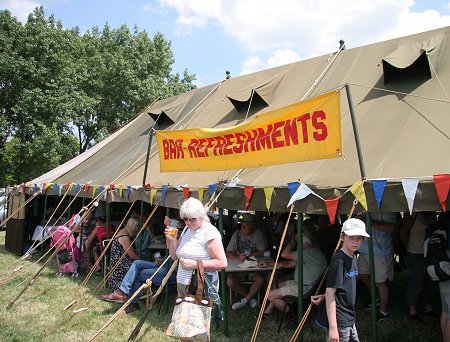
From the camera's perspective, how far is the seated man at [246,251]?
570 centimetres

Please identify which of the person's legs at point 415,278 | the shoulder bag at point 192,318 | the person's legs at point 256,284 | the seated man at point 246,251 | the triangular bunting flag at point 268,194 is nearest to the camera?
the shoulder bag at point 192,318

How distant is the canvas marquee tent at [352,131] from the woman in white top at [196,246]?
107 centimetres

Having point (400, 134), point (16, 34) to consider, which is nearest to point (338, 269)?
point (400, 134)

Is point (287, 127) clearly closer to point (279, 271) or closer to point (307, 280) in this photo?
point (307, 280)

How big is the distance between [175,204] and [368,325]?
290cm

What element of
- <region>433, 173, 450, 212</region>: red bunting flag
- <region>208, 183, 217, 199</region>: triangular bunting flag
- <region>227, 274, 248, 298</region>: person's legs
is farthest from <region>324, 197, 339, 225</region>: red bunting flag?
<region>227, 274, 248, 298</region>: person's legs

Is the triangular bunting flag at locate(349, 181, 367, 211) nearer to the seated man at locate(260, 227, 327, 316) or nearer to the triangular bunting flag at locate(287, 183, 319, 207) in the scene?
the triangular bunting flag at locate(287, 183, 319, 207)

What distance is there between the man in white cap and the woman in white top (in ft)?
3.05

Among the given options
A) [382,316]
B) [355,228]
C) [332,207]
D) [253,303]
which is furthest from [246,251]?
[355,228]

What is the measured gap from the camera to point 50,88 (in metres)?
20.0

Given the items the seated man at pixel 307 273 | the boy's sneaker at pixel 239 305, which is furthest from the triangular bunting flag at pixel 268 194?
the boy's sneaker at pixel 239 305

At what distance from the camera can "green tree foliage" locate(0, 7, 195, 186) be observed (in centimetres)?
1939

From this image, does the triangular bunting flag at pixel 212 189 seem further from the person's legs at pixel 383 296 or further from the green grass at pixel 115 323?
the person's legs at pixel 383 296

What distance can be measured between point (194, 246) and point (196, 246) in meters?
0.02
